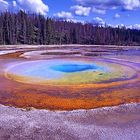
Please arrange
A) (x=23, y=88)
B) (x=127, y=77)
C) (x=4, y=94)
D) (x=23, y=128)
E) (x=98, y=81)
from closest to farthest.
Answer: (x=23, y=128) → (x=4, y=94) → (x=23, y=88) → (x=98, y=81) → (x=127, y=77)

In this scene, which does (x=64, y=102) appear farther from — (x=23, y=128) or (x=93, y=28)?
(x=93, y=28)

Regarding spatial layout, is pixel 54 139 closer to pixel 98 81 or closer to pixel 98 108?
pixel 98 108

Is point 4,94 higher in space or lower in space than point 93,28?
lower

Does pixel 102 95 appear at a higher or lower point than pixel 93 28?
lower

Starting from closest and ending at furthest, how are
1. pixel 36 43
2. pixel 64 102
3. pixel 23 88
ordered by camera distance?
pixel 64 102 < pixel 23 88 < pixel 36 43

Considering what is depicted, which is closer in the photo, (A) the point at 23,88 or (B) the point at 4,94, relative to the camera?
(B) the point at 4,94

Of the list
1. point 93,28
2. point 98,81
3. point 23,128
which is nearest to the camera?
point 23,128

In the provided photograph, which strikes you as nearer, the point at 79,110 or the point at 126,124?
the point at 126,124

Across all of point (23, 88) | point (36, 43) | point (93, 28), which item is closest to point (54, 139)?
point (23, 88)

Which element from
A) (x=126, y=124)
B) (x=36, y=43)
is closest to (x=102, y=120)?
(x=126, y=124)
